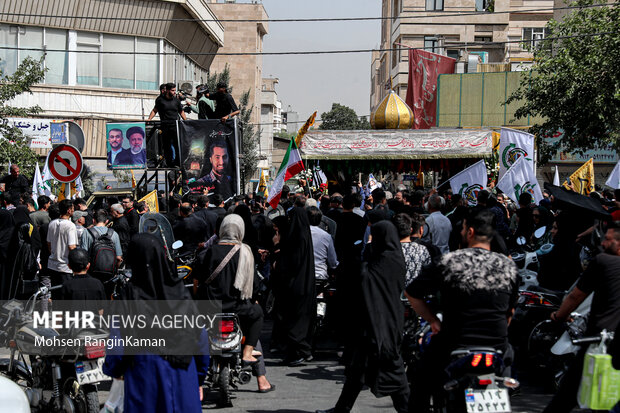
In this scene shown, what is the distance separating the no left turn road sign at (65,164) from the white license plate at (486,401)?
32.9 ft

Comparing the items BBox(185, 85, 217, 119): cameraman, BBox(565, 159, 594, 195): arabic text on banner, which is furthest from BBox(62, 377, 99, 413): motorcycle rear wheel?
BBox(565, 159, 594, 195): arabic text on banner

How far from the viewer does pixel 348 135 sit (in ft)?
73.4

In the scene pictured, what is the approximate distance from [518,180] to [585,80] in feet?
38.9

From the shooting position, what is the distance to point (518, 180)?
14227 millimetres

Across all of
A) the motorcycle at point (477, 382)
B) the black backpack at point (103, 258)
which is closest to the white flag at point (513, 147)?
the black backpack at point (103, 258)

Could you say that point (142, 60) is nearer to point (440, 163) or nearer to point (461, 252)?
point (440, 163)

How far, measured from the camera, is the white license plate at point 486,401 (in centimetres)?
488

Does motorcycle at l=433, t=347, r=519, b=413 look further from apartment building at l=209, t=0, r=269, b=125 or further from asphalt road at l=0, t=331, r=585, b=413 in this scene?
apartment building at l=209, t=0, r=269, b=125

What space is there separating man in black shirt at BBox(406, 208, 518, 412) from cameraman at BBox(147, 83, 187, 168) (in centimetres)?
1271

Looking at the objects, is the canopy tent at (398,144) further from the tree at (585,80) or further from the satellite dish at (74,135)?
the satellite dish at (74,135)

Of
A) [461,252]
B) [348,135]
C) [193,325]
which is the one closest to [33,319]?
[193,325]

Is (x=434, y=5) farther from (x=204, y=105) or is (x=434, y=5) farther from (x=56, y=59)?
(x=204, y=105)

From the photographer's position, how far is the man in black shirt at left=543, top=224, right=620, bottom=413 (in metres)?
5.54

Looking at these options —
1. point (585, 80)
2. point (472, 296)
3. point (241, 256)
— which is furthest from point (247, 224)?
point (585, 80)
